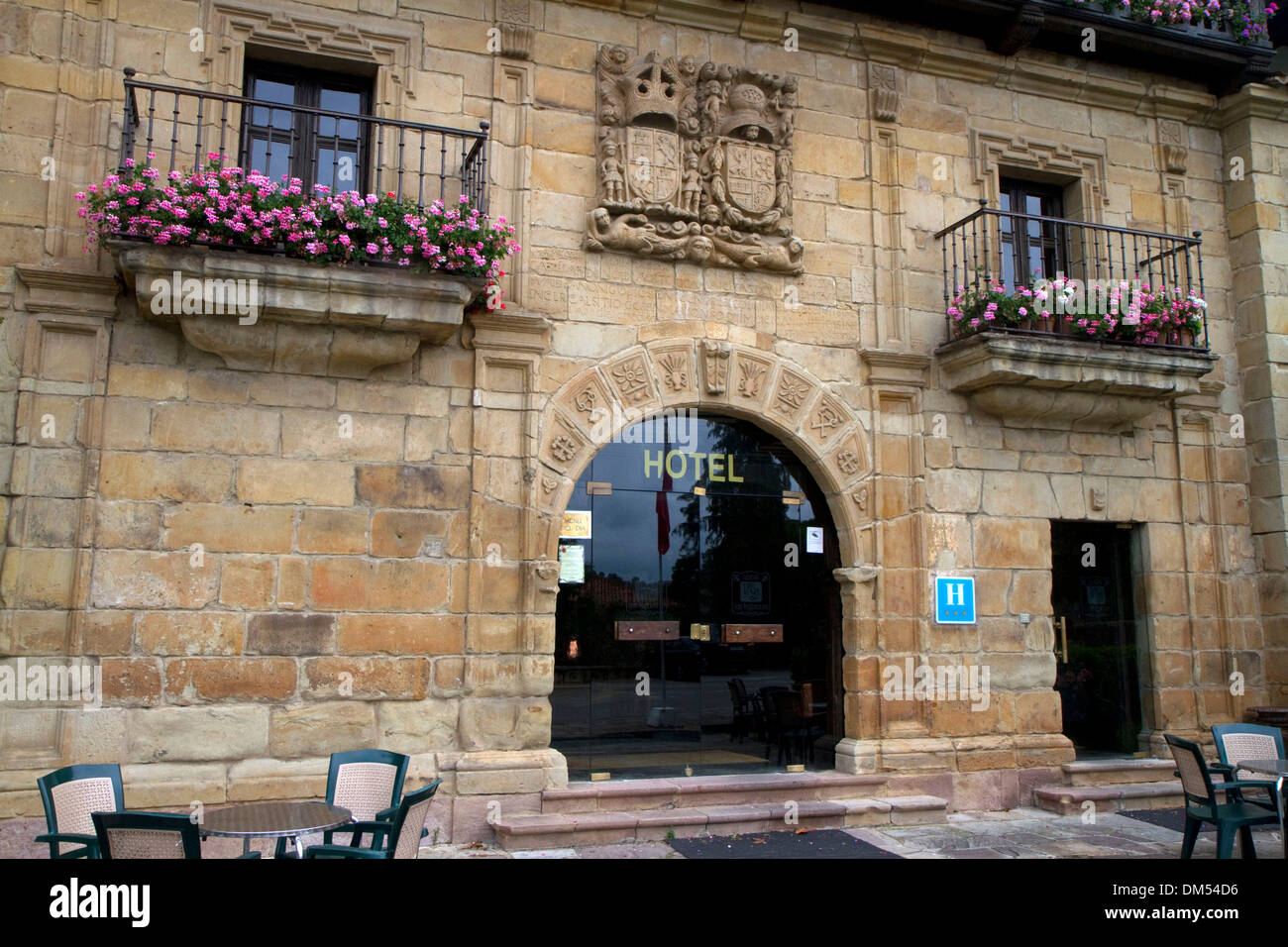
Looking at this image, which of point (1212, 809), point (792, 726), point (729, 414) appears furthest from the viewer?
point (792, 726)

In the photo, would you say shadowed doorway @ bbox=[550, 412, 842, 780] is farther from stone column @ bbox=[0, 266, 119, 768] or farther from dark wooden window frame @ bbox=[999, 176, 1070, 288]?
stone column @ bbox=[0, 266, 119, 768]

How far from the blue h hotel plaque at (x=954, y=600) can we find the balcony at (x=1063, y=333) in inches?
60.3

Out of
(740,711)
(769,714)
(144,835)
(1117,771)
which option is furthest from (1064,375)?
(144,835)

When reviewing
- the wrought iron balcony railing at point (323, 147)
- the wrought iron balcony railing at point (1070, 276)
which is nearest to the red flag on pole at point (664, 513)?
the wrought iron balcony railing at point (323, 147)

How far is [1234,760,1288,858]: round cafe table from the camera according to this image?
5.80m

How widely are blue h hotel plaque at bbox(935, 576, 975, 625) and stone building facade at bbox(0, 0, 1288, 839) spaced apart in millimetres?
108

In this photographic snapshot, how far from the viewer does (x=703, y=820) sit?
7.19 m

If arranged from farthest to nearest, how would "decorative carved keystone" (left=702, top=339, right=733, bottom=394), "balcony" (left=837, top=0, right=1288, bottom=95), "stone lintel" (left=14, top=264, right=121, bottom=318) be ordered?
1. "balcony" (left=837, top=0, right=1288, bottom=95)
2. "decorative carved keystone" (left=702, top=339, right=733, bottom=394)
3. "stone lintel" (left=14, top=264, right=121, bottom=318)

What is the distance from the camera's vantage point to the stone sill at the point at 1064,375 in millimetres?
8195

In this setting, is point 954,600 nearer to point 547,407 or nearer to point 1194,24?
point 547,407

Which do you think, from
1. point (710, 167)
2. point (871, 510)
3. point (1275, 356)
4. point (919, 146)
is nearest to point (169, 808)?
point (871, 510)

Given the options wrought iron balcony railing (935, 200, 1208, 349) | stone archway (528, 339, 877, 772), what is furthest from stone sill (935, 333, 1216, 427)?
stone archway (528, 339, 877, 772)

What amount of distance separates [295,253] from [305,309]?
0.38 meters

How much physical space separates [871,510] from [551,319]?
305 centimetres
